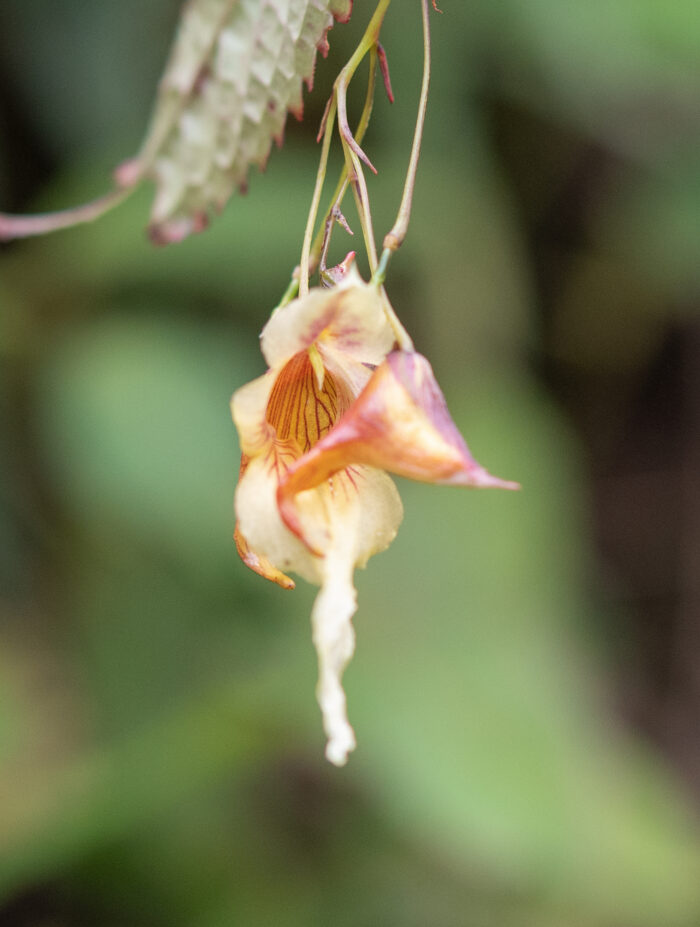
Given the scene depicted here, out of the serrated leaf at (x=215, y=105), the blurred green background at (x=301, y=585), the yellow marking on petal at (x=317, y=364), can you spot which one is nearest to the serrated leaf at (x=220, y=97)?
the serrated leaf at (x=215, y=105)

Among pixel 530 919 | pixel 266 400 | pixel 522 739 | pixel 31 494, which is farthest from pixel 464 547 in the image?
pixel 266 400

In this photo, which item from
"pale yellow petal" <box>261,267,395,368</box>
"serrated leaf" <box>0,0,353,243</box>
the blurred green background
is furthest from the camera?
the blurred green background

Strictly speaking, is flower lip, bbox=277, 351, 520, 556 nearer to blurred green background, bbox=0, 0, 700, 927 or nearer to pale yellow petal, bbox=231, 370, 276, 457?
pale yellow petal, bbox=231, 370, 276, 457

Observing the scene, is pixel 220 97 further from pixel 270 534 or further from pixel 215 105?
pixel 270 534

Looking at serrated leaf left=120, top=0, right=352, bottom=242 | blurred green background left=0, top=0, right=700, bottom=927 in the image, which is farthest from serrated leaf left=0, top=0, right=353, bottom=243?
blurred green background left=0, top=0, right=700, bottom=927

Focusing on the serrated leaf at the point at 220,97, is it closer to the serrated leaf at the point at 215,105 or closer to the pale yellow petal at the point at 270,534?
the serrated leaf at the point at 215,105

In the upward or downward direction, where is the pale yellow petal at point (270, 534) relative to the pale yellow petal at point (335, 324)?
downward

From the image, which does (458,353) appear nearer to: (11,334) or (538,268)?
(538,268)
